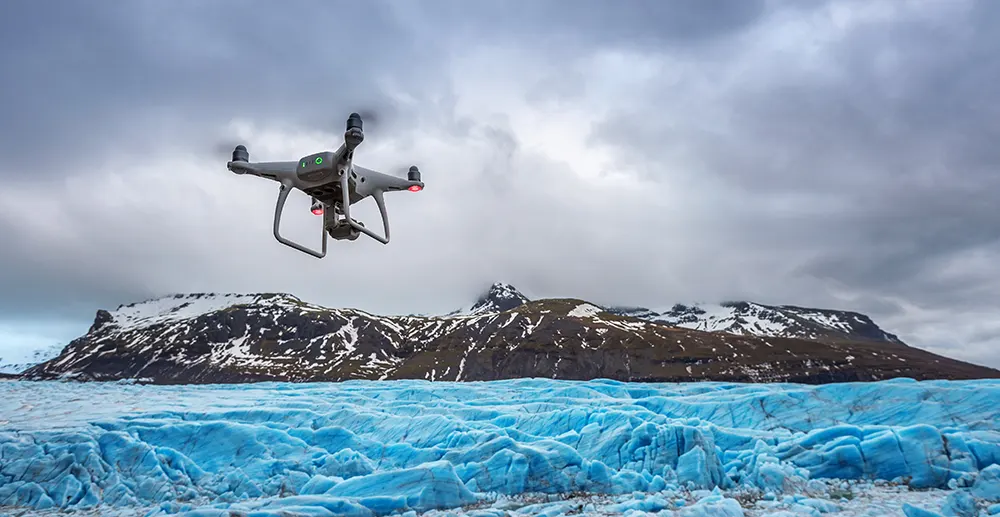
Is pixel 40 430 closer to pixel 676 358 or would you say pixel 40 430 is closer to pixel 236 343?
pixel 676 358

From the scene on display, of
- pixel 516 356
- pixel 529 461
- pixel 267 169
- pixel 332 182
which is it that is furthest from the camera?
pixel 516 356

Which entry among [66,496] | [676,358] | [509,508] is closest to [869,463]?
[509,508]

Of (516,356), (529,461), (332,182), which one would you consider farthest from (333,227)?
(516,356)

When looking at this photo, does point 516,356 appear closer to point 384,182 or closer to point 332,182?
point 384,182

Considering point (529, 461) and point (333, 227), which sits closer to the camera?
point (333, 227)

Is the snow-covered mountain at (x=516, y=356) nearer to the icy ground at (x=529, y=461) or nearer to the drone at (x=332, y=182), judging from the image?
the icy ground at (x=529, y=461)

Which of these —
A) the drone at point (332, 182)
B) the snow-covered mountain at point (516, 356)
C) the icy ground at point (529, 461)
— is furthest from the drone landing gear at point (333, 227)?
the snow-covered mountain at point (516, 356)
